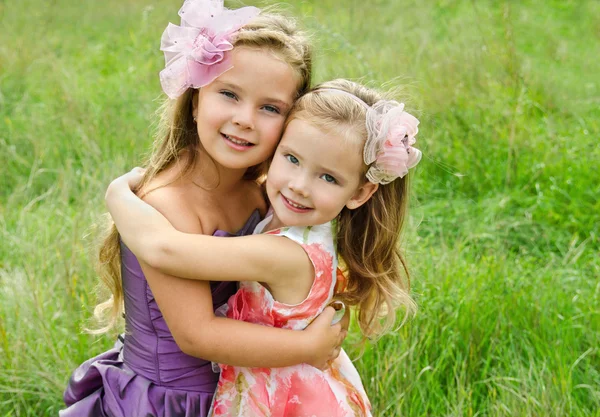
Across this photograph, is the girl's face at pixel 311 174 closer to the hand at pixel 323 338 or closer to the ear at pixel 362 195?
the ear at pixel 362 195

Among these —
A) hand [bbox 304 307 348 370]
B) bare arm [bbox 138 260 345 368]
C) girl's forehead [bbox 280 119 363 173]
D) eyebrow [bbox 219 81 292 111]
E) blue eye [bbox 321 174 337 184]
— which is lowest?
hand [bbox 304 307 348 370]

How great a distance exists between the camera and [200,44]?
215cm

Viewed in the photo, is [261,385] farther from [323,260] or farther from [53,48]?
[53,48]

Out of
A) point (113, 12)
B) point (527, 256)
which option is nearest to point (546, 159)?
point (527, 256)

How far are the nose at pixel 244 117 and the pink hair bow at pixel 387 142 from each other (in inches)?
12.5

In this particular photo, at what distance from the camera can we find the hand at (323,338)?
217 cm

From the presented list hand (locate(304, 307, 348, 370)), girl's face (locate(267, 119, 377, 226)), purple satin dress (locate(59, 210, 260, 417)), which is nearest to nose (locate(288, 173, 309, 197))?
girl's face (locate(267, 119, 377, 226))

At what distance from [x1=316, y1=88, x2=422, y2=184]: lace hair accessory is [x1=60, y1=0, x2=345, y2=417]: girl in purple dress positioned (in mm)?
201

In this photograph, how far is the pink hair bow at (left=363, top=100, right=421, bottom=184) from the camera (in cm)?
212

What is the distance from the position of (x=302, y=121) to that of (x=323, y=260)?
0.39m

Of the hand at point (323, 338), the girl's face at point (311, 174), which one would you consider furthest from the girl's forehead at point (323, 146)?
the hand at point (323, 338)

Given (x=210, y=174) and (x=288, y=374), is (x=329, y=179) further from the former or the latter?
(x=288, y=374)

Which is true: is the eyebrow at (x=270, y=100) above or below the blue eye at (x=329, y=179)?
above

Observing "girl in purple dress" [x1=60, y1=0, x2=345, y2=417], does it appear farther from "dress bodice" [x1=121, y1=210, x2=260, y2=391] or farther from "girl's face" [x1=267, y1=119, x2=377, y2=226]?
"girl's face" [x1=267, y1=119, x2=377, y2=226]
